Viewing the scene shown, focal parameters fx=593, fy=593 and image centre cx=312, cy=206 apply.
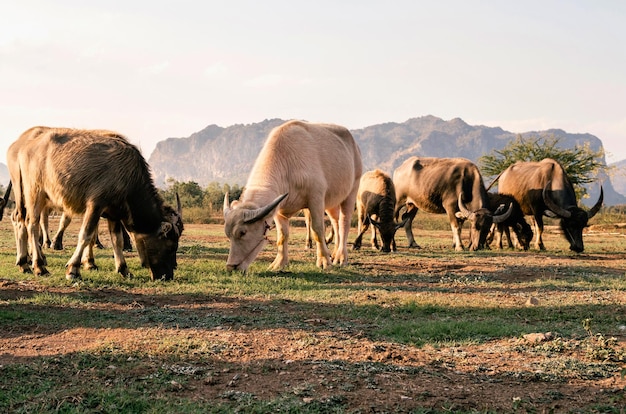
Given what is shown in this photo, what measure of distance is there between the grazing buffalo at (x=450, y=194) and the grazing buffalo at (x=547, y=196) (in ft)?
4.16

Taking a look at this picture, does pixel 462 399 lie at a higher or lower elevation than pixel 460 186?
lower

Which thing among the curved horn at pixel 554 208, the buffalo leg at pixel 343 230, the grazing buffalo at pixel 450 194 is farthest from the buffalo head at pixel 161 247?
the curved horn at pixel 554 208

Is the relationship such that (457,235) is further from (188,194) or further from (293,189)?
(188,194)

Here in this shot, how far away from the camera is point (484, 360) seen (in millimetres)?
5395

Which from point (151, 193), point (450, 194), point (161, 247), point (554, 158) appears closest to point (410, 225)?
point (450, 194)

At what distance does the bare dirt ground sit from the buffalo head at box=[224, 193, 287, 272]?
2385mm

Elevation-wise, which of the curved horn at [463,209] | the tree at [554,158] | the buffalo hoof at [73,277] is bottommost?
the buffalo hoof at [73,277]

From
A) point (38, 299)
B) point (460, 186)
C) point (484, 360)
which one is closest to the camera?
point (484, 360)

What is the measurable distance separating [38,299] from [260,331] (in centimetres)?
336

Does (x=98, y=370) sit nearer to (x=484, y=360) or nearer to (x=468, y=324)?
(x=484, y=360)

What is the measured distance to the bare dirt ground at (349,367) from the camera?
172 inches

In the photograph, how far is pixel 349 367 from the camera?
16.5ft

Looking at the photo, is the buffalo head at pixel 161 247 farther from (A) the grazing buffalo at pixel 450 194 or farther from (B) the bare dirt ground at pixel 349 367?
(A) the grazing buffalo at pixel 450 194

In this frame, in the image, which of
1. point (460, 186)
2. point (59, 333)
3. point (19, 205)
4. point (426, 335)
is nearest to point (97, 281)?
point (19, 205)
